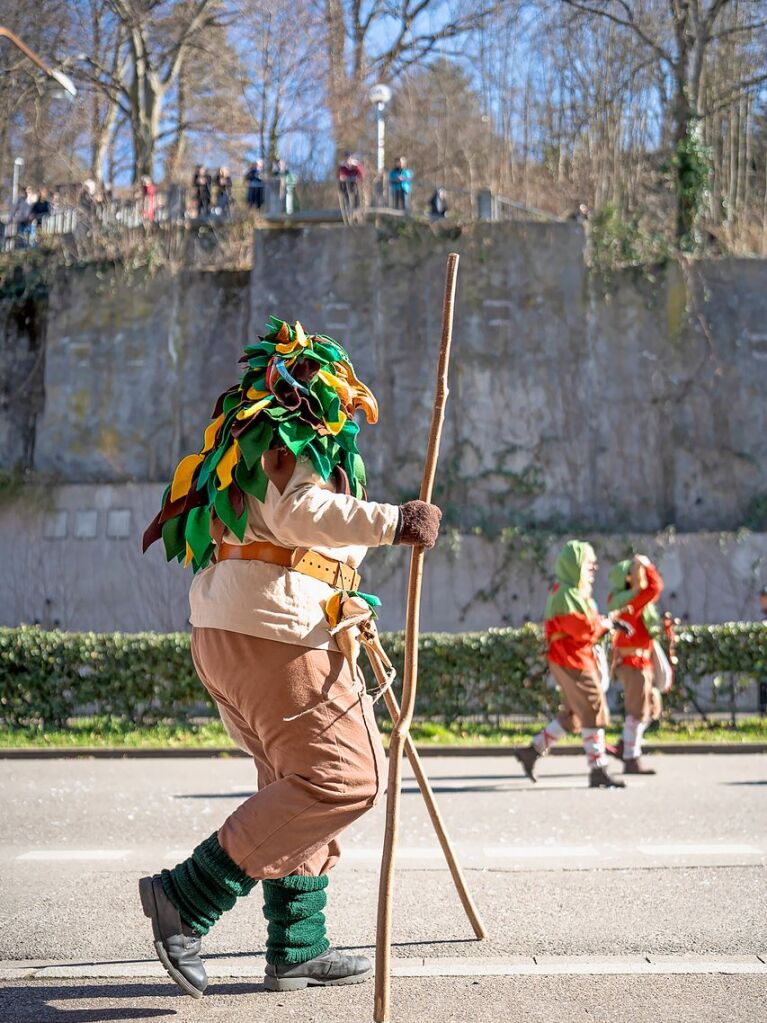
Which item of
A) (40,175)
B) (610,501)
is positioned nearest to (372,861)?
(610,501)

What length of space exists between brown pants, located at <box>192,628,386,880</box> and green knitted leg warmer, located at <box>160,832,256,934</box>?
54mm

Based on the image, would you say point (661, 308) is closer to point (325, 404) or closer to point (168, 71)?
point (168, 71)

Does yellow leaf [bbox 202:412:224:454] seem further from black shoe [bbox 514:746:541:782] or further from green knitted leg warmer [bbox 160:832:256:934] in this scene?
black shoe [bbox 514:746:541:782]

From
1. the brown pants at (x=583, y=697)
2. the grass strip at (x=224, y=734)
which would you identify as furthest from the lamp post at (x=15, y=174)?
the brown pants at (x=583, y=697)

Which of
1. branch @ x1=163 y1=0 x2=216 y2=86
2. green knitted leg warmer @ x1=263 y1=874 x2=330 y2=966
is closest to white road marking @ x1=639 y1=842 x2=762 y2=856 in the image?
green knitted leg warmer @ x1=263 y1=874 x2=330 y2=966

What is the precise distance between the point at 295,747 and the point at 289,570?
0.57 metres

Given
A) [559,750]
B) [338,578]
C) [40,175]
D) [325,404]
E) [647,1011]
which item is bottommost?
[559,750]

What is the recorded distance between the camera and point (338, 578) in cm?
429

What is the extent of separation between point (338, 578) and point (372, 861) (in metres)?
2.73

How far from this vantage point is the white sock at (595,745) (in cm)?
957

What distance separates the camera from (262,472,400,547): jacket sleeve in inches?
157

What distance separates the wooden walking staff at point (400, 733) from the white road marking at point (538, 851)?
2613 millimetres

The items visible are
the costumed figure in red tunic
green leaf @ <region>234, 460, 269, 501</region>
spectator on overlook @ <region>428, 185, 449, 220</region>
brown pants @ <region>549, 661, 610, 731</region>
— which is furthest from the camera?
spectator on overlook @ <region>428, 185, 449, 220</region>

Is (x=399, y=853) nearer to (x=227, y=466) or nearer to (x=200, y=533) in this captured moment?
(x=200, y=533)
